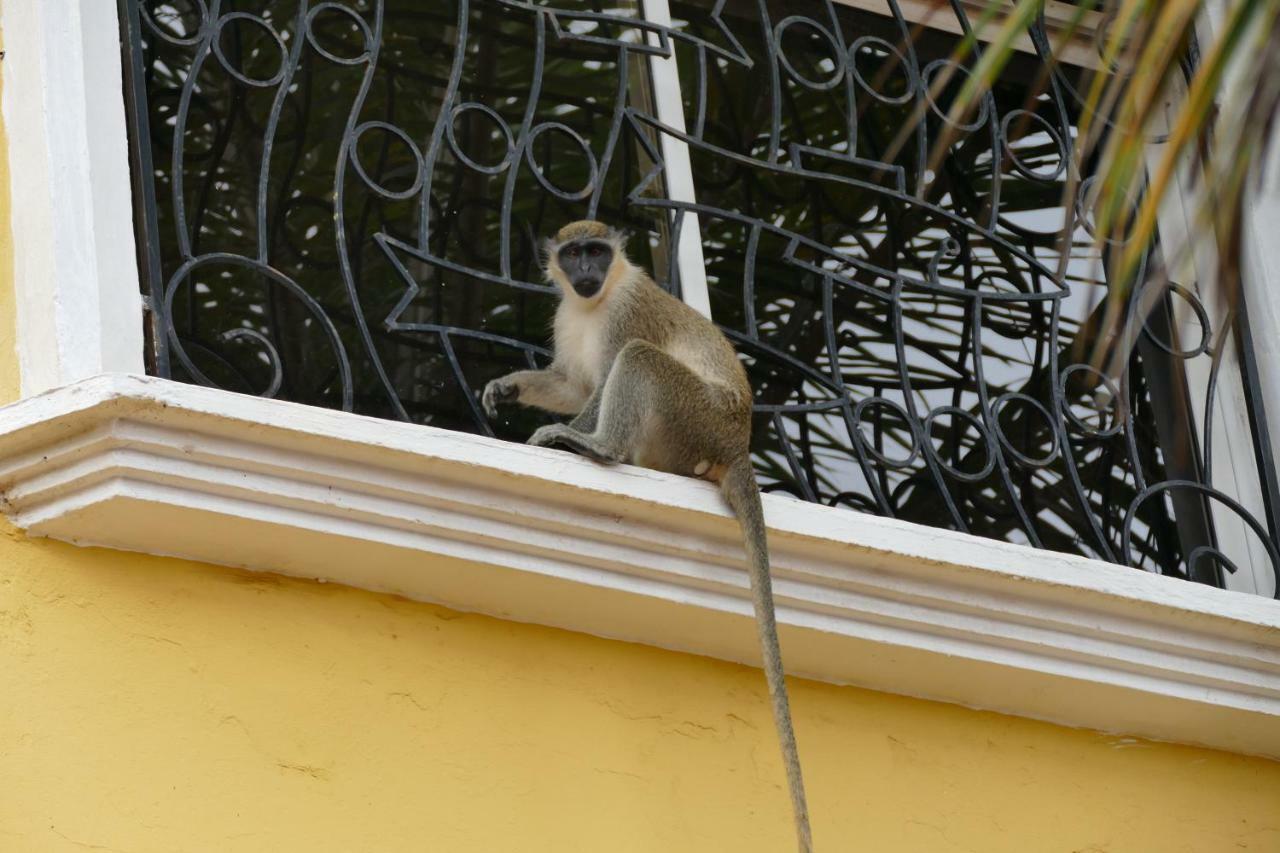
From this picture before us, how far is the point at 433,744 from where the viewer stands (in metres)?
3.63

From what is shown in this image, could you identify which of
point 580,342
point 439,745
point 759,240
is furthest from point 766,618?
point 759,240

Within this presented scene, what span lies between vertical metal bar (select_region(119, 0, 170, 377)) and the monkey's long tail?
1.10 meters

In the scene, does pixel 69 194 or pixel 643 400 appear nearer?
pixel 69 194

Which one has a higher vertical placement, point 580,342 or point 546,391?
point 580,342

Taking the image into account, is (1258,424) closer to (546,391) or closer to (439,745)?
(546,391)

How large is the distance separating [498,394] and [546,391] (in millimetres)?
174

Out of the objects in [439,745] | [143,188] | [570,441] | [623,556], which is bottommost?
[439,745]

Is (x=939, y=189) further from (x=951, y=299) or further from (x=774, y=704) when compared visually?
(x=774, y=704)

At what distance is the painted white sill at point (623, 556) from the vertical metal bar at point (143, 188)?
32 cm

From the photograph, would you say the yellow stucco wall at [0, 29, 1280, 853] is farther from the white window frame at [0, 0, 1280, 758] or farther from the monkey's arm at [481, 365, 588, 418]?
the monkey's arm at [481, 365, 588, 418]

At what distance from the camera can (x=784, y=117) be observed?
5.66 metres

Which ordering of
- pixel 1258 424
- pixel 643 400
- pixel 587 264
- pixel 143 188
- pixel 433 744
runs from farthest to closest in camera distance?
pixel 1258 424
pixel 587 264
pixel 643 400
pixel 143 188
pixel 433 744

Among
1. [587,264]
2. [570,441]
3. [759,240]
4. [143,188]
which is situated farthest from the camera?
[759,240]

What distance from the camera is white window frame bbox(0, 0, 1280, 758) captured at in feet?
11.3
